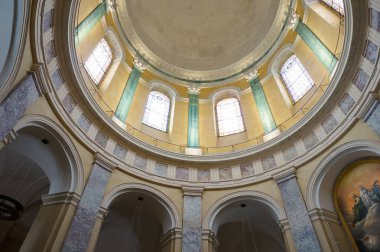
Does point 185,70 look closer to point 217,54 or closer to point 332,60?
point 217,54

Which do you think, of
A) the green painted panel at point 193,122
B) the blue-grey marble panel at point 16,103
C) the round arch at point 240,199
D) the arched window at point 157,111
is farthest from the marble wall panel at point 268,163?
the blue-grey marble panel at point 16,103

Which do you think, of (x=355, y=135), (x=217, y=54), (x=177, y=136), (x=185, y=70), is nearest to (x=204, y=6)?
(x=217, y=54)

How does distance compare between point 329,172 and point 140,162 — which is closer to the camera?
point 329,172

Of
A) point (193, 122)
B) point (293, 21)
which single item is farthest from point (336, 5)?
point (193, 122)

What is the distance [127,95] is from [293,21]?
9.40 metres

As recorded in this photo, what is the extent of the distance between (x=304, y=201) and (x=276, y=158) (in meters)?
2.30

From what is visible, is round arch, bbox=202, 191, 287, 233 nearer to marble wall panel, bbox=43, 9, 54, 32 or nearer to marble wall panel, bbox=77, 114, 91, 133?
marble wall panel, bbox=77, 114, 91, 133

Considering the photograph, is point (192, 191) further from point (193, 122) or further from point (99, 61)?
point (99, 61)

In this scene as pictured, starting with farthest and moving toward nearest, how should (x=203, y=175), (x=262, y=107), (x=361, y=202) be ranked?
1. (x=262, y=107)
2. (x=203, y=175)
3. (x=361, y=202)

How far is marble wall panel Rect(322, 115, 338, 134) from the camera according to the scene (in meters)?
9.82

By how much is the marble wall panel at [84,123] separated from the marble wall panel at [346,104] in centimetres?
913

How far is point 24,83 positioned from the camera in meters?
7.41

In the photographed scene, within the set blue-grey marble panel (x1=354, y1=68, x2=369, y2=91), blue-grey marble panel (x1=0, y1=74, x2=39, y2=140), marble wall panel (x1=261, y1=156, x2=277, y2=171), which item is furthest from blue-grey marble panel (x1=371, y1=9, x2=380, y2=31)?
blue-grey marble panel (x1=0, y1=74, x2=39, y2=140)

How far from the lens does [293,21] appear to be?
14594 millimetres
